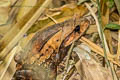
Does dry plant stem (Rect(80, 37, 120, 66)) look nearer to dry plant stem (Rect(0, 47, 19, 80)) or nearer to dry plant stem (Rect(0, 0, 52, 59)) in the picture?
Answer: dry plant stem (Rect(0, 0, 52, 59))

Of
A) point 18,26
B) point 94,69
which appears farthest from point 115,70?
point 18,26

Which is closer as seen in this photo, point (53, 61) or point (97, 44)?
point (53, 61)

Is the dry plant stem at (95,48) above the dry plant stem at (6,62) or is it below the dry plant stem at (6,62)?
below

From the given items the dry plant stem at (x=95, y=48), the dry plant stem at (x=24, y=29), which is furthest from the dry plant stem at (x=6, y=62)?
the dry plant stem at (x=95, y=48)

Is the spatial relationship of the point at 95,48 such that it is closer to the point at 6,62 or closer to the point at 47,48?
the point at 47,48

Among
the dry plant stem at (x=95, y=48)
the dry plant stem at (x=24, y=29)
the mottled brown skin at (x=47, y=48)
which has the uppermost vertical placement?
the dry plant stem at (x=24, y=29)

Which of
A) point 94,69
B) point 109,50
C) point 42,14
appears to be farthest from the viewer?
point 42,14

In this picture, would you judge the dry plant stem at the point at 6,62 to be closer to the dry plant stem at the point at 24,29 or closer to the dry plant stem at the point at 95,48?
the dry plant stem at the point at 24,29

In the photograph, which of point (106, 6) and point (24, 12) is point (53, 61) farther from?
point (106, 6)

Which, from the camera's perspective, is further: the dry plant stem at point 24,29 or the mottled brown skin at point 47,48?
the dry plant stem at point 24,29
